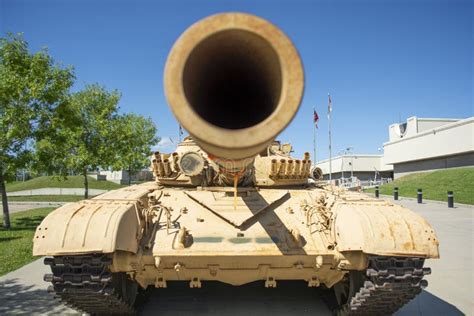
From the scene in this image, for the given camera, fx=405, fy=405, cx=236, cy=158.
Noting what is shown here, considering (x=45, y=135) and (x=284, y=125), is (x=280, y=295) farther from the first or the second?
(x=45, y=135)

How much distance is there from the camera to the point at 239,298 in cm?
707

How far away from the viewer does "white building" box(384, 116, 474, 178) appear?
3497 centimetres

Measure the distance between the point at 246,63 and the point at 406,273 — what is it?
10.9ft

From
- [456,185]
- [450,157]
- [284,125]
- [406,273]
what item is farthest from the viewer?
[450,157]

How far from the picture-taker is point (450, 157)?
38.0 metres

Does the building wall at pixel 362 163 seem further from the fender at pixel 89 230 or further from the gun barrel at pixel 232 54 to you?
the gun barrel at pixel 232 54

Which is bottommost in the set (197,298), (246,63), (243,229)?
(197,298)

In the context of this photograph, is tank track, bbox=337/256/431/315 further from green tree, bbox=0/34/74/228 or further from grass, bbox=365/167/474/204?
grass, bbox=365/167/474/204

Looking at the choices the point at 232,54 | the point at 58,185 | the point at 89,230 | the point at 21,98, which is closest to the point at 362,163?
the point at 58,185

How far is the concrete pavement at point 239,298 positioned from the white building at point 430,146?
2987cm

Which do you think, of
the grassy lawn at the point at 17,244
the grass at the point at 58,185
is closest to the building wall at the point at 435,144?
the grass at the point at 58,185

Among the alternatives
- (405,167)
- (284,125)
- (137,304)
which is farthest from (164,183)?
(405,167)

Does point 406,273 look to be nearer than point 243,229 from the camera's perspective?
Yes

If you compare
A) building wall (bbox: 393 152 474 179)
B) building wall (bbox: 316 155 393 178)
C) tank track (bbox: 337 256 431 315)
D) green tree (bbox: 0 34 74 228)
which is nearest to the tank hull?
tank track (bbox: 337 256 431 315)
